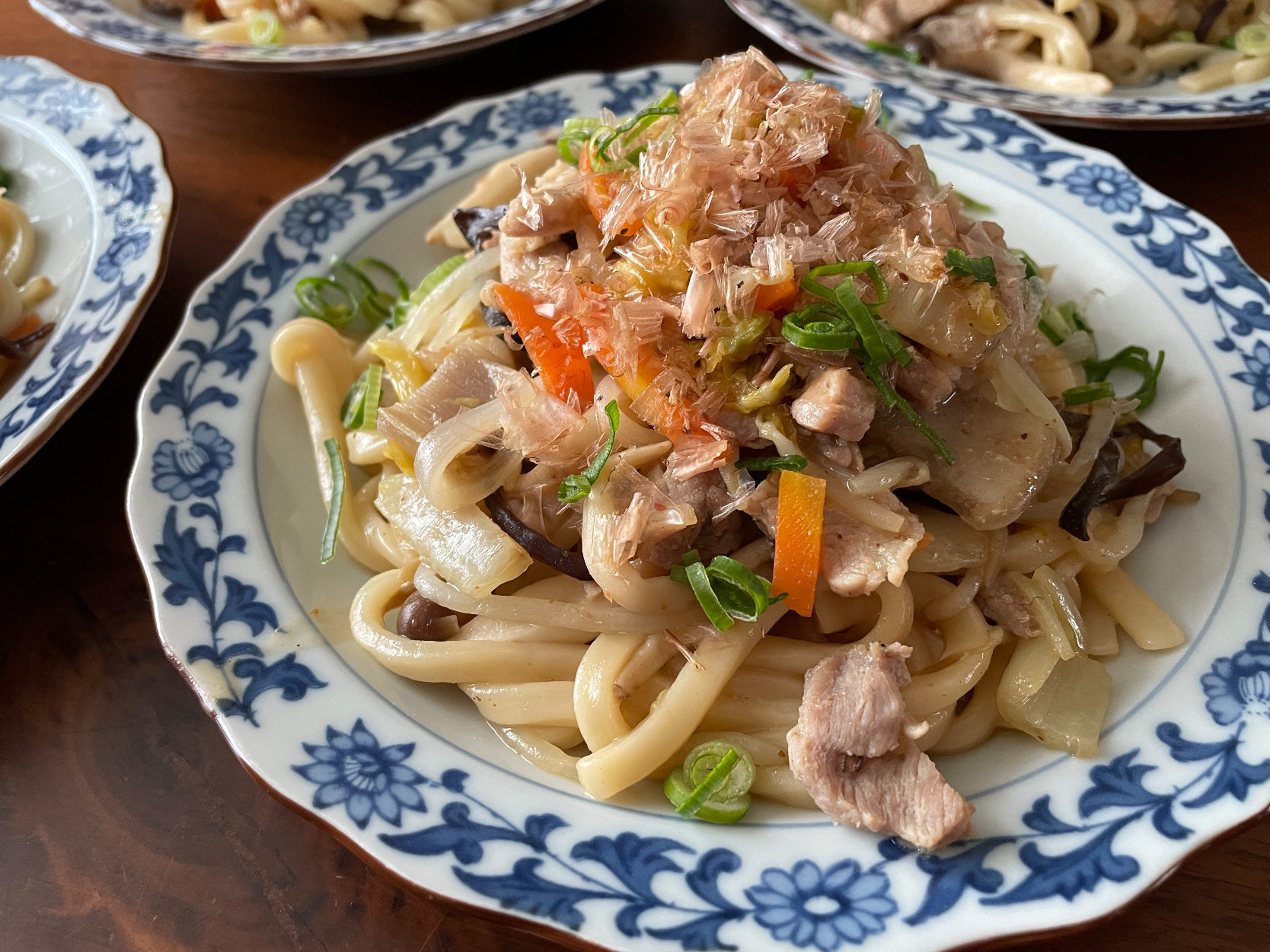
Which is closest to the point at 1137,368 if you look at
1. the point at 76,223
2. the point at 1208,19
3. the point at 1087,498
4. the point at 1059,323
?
the point at 1059,323

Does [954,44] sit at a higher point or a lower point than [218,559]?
higher

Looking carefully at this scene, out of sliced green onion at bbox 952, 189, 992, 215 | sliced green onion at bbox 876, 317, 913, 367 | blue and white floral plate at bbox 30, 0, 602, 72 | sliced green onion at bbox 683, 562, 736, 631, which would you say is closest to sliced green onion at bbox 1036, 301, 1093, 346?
sliced green onion at bbox 952, 189, 992, 215

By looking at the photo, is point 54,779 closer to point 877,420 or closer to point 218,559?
point 218,559

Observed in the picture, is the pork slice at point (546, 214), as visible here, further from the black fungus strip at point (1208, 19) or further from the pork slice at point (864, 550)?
the black fungus strip at point (1208, 19)

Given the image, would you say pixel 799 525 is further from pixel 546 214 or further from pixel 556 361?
pixel 546 214

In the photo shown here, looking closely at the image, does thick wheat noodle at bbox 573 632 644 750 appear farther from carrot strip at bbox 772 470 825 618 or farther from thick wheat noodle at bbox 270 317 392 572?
thick wheat noodle at bbox 270 317 392 572

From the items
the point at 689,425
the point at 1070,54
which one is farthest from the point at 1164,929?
the point at 1070,54
